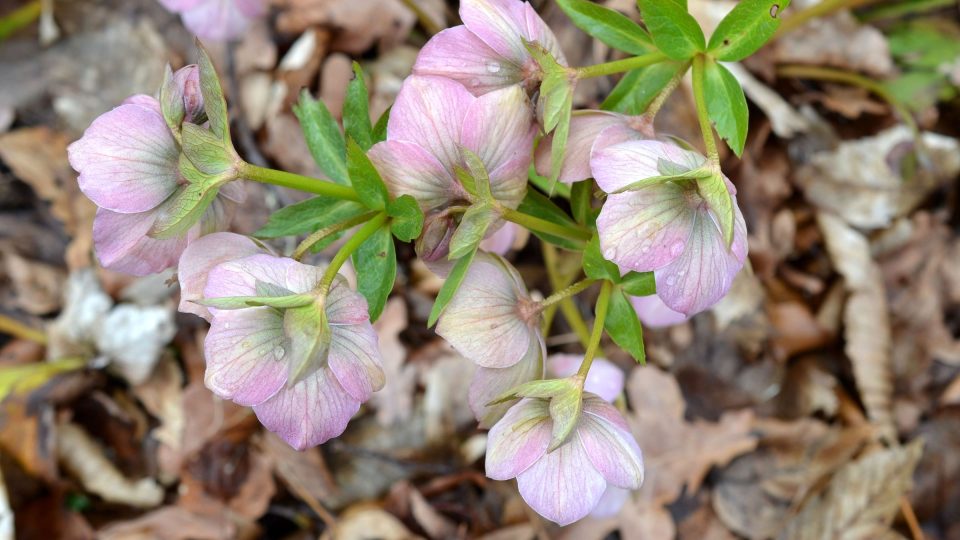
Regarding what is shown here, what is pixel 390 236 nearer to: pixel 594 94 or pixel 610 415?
pixel 610 415

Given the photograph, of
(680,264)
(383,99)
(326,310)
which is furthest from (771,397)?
(326,310)

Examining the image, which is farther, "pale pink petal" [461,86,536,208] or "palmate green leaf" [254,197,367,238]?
"palmate green leaf" [254,197,367,238]

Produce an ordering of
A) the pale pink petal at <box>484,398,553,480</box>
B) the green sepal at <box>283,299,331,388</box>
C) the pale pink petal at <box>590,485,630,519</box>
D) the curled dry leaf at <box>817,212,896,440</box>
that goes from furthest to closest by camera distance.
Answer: the curled dry leaf at <box>817,212,896,440</box>, the pale pink petal at <box>590,485,630,519</box>, the pale pink petal at <box>484,398,553,480</box>, the green sepal at <box>283,299,331,388</box>

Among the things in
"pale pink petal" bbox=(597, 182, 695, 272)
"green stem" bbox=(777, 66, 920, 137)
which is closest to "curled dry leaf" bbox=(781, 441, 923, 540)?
"green stem" bbox=(777, 66, 920, 137)

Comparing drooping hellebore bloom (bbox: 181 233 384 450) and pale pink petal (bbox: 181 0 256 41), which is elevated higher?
drooping hellebore bloom (bbox: 181 233 384 450)

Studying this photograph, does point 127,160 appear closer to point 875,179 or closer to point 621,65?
point 621,65

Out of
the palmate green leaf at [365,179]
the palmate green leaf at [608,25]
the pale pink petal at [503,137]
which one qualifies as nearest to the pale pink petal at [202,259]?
the palmate green leaf at [365,179]

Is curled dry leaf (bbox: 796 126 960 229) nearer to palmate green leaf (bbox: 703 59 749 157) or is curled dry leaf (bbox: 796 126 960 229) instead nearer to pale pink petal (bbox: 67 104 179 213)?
palmate green leaf (bbox: 703 59 749 157)

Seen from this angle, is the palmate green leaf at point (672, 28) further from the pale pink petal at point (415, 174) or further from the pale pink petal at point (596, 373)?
the pale pink petal at point (596, 373)
